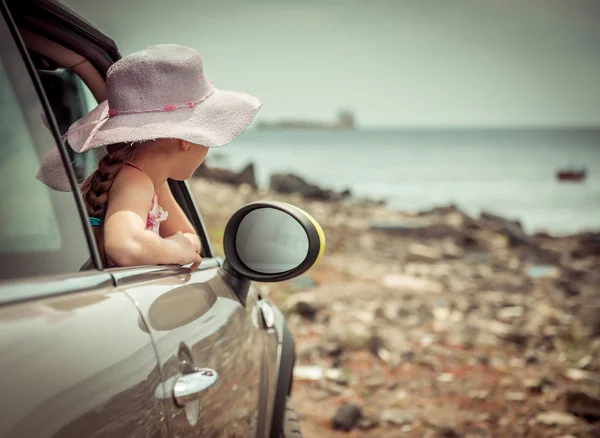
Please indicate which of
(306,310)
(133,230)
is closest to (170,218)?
(133,230)

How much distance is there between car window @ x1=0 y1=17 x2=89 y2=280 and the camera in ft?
4.88

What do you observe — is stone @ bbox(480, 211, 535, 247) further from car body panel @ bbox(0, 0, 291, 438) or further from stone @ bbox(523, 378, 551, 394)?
car body panel @ bbox(0, 0, 291, 438)

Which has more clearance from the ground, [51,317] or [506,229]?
[51,317]

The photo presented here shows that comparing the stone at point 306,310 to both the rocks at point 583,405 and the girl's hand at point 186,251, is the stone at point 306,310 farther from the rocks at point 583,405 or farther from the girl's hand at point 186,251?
the girl's hand at point 186,251

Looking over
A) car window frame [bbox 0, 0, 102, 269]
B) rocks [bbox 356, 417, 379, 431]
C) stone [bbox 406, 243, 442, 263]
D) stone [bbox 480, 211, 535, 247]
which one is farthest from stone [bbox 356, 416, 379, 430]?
stone [bbox 480, 211, 535, 247]

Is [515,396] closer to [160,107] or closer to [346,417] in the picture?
[346,417]

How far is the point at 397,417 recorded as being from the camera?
5.19 metres

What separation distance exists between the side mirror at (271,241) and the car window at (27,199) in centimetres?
74

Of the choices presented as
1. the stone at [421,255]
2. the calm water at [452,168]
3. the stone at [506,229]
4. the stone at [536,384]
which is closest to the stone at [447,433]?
the stone at [536,384]

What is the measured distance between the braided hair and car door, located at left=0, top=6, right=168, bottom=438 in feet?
1.06

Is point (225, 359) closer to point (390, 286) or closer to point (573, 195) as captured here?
point (390, 286)

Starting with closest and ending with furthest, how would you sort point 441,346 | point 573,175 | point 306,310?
point 441,346, point 306,310, point 573,175

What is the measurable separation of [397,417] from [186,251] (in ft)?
10.9

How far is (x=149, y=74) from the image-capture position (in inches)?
86.7
